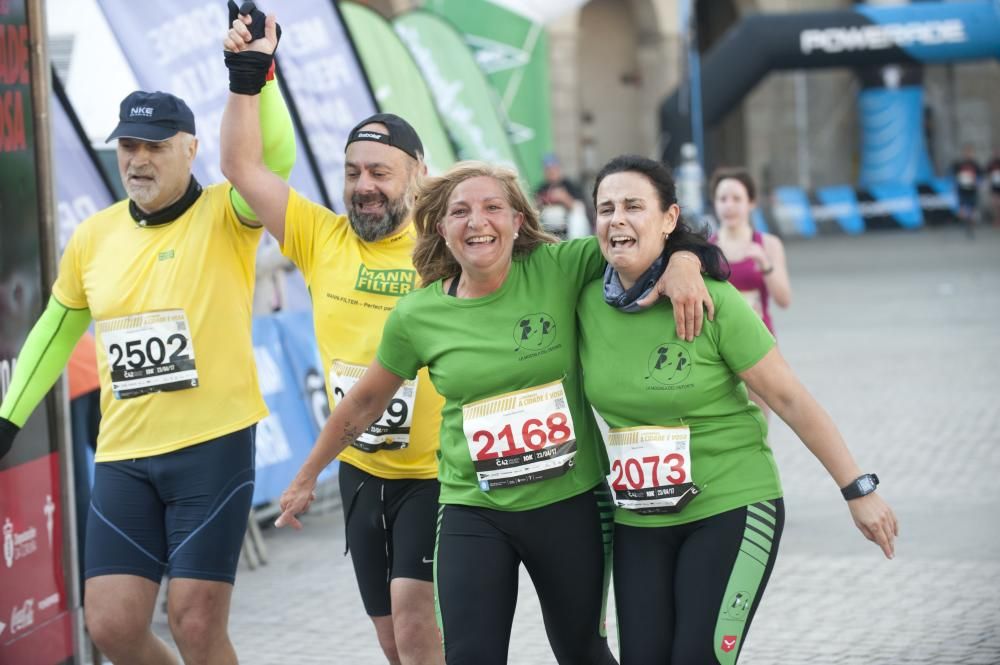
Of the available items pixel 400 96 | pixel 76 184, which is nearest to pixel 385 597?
pixel 76 184

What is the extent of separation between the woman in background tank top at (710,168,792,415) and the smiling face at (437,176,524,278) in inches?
152

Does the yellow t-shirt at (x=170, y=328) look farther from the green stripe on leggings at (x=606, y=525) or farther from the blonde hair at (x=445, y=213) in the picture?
the green stripe on leggings at (x=606, y=525)

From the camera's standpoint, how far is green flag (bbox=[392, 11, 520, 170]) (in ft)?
46.9

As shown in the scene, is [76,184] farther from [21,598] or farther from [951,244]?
[951,244]

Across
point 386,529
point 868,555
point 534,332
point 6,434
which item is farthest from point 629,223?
point 868,555

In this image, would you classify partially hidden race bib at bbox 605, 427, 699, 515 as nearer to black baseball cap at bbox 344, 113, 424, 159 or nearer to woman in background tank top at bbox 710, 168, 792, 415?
black baseball cap at bbox 344, 113, 424, 159

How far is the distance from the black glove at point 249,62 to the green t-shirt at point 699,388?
1329 mm

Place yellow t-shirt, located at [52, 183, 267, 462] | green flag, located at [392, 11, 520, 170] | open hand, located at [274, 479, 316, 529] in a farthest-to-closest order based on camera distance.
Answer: green flag, located at [392, 11, 520, 170] → yellow t-shirt, located at [52, 183, 267, 462] → open hand, located at [274, 479, 316, 529]

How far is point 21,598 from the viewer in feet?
17.0

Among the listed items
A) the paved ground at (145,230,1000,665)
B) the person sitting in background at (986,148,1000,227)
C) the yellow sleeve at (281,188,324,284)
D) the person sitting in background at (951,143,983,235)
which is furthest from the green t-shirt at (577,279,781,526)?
the person sitting in background at (986,148,1000,227)

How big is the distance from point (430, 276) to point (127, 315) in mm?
1001

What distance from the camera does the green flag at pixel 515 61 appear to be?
1669cm

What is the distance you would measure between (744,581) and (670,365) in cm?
59

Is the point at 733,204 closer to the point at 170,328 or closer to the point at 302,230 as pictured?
the point at 302,230
